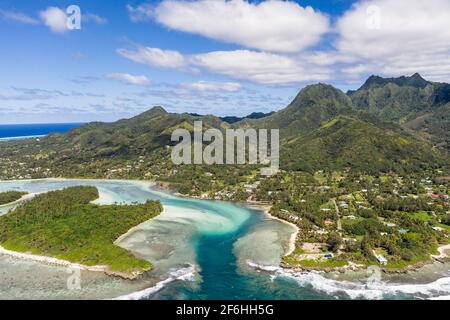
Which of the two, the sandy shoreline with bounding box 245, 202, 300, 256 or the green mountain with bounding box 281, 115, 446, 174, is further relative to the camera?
the green mountain with bounding box 281, 115, 446, 174

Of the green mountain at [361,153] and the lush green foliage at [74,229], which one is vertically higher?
the green mountain at [361,153]

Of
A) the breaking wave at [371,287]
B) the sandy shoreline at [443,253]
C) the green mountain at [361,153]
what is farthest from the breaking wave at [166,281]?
the green mountain at [361,153]

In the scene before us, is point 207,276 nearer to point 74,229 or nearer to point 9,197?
point 74,229

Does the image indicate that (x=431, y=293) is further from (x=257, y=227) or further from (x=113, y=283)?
(x=113, y=283)

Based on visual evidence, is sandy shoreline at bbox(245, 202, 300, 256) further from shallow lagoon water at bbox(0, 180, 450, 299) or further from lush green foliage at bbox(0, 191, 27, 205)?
lush green foliage at bbox(0, 191, 27, 205)

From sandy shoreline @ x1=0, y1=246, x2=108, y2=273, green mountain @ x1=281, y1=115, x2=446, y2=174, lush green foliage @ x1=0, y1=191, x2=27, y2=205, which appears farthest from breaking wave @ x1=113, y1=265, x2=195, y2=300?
green mountain @ x1=281, y1=115, x2=446, y2=174

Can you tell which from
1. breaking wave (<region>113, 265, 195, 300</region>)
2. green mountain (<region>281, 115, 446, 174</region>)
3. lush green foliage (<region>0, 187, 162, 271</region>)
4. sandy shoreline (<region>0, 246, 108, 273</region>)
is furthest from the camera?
green mountain (<region>281, 115, 446, 174</region>)

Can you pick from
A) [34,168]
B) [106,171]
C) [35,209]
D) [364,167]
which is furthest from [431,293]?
[34,168]

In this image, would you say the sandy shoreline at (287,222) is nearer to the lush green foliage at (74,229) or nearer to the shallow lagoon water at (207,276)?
the shallow lagoon water at (207,276)

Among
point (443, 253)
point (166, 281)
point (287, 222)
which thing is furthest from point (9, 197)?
point (443, 253)
